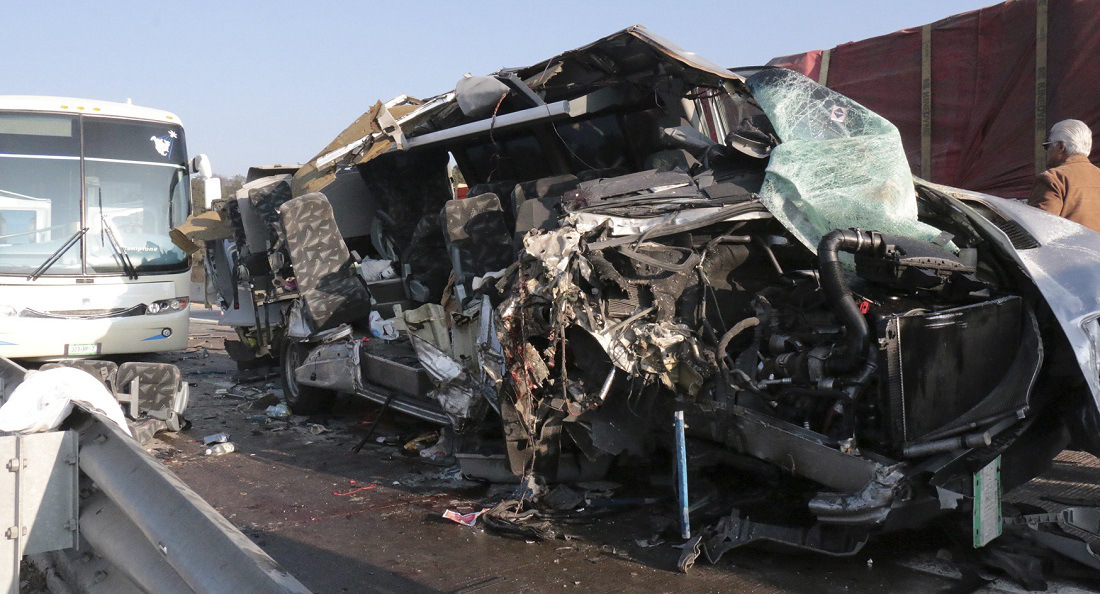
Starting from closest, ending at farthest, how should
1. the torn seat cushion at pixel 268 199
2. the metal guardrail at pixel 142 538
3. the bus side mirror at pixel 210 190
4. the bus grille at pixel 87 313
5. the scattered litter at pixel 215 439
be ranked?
1. the metal guardrail at pixel 142 538
2. the scattered litter at pixel 215 439
3. the torn seat cushion at pixel 268 199
4. the bus grille at pixel 87 313
5. the bus side mirror at pixel 210 190

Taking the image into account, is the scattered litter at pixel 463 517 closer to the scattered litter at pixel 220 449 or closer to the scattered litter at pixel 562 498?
the scattered litter at pixel 562 498

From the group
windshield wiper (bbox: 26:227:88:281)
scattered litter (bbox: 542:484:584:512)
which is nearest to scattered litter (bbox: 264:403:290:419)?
windshield wiper (bbox: 26:227:88:281)

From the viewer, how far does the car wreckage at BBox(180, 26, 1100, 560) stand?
12.2ft

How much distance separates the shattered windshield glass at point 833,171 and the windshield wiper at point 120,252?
7.25 m

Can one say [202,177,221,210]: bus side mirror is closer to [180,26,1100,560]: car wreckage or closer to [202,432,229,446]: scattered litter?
[202,432,229,446]: scattered litter

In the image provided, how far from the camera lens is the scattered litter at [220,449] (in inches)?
263

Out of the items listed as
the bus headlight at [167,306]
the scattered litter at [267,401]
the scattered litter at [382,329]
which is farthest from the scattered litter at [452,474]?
the bus headlight at [167,306]

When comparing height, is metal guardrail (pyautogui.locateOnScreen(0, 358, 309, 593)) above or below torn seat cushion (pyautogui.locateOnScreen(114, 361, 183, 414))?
above

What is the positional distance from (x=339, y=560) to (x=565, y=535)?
1.15 m

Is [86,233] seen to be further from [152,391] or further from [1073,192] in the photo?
[1073,192]

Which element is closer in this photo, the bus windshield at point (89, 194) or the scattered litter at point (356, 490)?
the scattered litter at point (356, 490)

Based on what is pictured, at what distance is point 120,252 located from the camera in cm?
932

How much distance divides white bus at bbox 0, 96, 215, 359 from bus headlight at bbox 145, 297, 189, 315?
0.01 m

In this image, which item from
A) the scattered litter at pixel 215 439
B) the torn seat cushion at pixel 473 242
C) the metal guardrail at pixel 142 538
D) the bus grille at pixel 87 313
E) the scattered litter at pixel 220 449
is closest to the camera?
the metal guardrail at pixel 142 538
